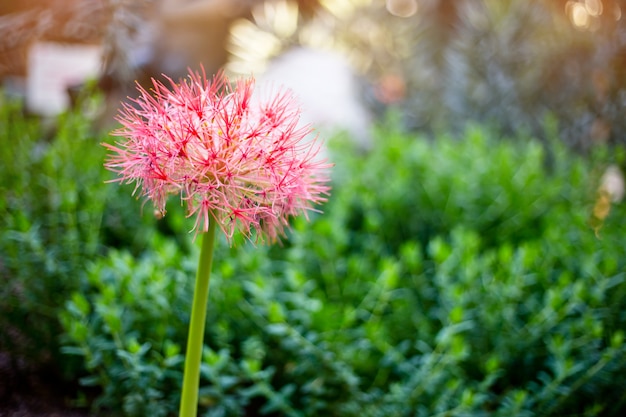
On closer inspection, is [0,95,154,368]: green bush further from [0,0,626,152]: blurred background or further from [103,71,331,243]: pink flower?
[103,71,331,243]: pink flower

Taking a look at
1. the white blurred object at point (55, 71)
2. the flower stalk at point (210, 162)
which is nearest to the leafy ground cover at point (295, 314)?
the white blurred object at point (55, 71)

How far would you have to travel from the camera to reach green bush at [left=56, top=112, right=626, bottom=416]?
0.64m

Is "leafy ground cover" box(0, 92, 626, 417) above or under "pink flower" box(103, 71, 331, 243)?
under

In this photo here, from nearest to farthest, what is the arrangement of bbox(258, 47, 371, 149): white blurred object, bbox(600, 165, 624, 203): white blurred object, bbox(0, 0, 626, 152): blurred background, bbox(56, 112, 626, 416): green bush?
bbox(56, 112, 626, 416): green bush < bbox(0, 0, 626, 152): blurred background < bbox(600, 165, 624, 203): white blurred object < bbox(258, 47, 371, 149): white blurred object

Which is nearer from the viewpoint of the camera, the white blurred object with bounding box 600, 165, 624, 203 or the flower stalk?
the flower stalk

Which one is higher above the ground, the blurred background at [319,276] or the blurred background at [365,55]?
the blurred background at [365,55]

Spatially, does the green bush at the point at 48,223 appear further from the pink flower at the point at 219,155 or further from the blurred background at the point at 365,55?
the pink flower at the point at 219,155

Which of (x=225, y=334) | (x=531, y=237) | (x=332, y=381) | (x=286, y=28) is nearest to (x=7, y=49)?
(x=225, y=334)

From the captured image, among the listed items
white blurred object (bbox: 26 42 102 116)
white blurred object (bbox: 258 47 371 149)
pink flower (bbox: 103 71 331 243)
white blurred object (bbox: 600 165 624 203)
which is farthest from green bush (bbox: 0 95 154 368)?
white blurred object (bbox: 258 47 371 149)

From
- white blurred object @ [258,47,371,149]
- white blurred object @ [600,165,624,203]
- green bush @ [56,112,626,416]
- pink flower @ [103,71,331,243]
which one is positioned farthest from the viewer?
white blurred object @ [258,47,371,149]

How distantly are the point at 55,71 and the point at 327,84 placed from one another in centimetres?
125

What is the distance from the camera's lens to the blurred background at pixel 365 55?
0.98m

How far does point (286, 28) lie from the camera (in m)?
2.02

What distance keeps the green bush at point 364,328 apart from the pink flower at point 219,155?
9.1 inches
